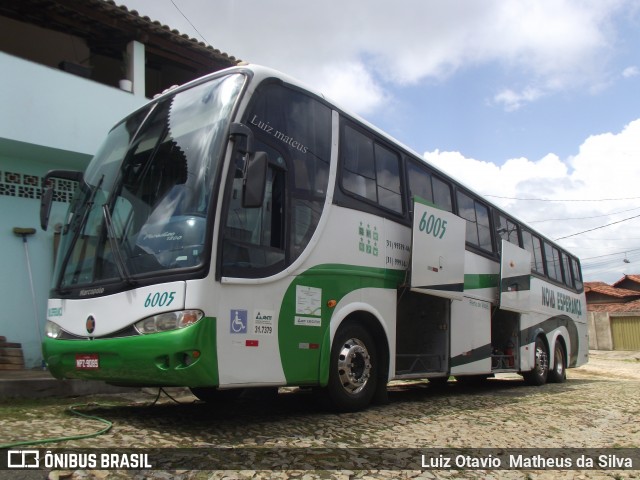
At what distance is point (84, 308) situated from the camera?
16.4 feet

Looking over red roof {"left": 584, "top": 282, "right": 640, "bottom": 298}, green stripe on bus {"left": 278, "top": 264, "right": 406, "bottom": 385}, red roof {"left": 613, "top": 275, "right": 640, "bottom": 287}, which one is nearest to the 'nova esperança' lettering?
green stripe on bus {"left": 278, "top": 264, "right": 406, "bottom": 385}

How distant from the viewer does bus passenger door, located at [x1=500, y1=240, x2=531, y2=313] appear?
10148 millimetres

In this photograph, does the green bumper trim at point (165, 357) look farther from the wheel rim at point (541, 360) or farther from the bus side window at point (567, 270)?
the bus side window at point (567, 270)

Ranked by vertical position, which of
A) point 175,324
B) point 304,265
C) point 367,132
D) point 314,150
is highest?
point 367,132

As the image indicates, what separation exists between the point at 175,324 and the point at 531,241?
1011 centimetres

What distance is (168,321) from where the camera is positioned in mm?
4395

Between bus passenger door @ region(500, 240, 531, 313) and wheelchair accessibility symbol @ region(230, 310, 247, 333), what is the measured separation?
257 inches

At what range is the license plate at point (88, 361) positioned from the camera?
15.7ft

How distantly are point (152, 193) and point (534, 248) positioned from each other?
394 inches

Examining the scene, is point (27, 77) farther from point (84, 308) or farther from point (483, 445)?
point (483, 445)

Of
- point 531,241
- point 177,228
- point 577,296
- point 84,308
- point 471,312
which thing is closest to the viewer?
point 177,228

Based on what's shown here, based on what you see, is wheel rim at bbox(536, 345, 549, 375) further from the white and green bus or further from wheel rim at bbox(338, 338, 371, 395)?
wheel rim at bbox(338, 338, 371, 395)

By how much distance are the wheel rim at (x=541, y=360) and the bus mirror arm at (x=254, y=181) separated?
30.6 feet

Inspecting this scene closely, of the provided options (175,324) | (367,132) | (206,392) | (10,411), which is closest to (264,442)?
(175,324)
